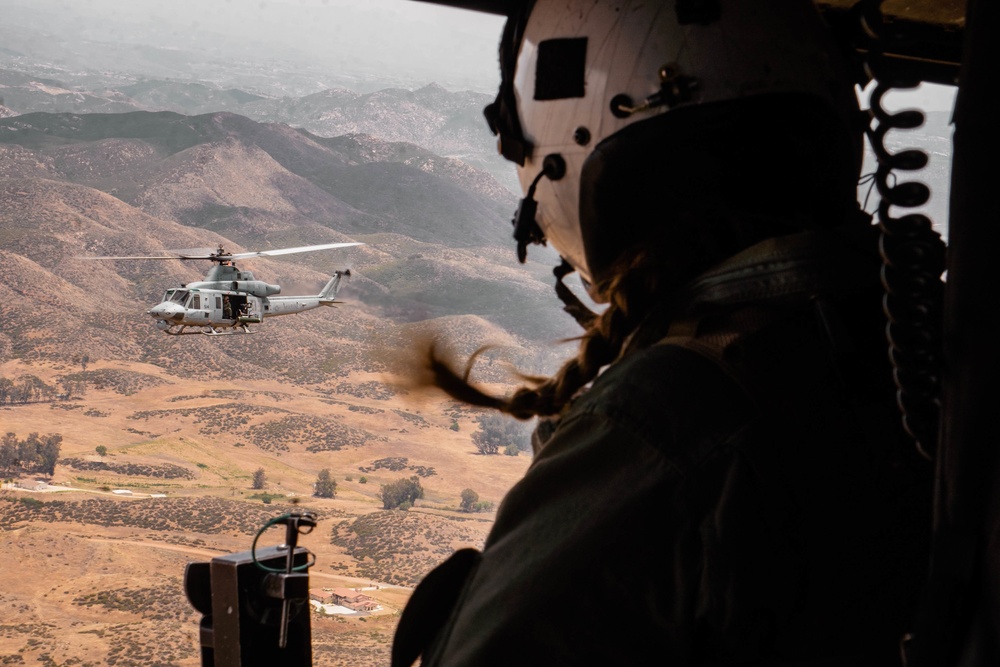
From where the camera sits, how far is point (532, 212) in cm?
93

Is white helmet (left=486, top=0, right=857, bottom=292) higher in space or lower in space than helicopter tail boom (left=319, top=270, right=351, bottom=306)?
higher

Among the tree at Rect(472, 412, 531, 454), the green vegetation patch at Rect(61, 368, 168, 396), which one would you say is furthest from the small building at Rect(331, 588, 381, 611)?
the green vegetation patch at Rect(61, 368, 168, 396)

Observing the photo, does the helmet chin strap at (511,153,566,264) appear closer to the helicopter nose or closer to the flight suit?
the flight suit

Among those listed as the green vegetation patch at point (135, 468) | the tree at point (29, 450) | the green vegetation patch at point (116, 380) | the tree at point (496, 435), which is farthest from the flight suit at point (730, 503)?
the green vegetation patch at point (116, 380)

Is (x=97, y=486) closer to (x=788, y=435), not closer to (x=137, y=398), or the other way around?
(x=137, y=398)

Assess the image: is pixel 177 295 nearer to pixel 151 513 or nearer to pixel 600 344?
pixel 151 513

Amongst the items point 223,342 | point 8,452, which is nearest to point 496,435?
point 8,452

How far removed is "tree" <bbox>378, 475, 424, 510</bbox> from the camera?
12320 millimetres

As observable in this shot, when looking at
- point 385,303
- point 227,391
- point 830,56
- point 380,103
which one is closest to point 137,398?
point 227,391

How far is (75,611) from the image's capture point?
24.9ft

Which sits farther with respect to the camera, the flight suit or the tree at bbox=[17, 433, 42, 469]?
the tree at bbox=[17, 433, 42, 469]

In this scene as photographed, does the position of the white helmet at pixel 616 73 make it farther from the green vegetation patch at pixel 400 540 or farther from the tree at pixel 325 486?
the tree at pixel 325 486

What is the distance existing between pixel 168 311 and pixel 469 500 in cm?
549

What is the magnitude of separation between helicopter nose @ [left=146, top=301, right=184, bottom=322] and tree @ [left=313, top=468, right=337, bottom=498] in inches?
161
